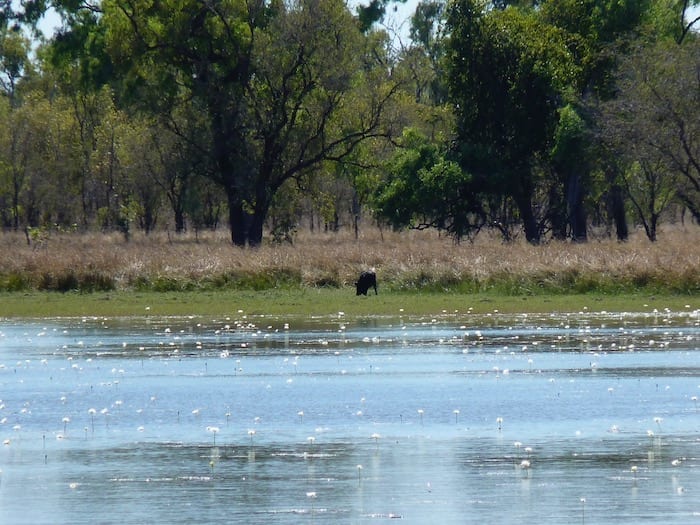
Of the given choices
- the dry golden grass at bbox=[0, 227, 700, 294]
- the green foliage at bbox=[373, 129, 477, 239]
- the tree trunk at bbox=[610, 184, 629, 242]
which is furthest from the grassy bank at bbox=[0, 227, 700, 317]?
the tree trunk at bbox=[610, 184, 629, 242]

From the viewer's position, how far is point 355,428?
561 inches


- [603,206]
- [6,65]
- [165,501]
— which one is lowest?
[165,501]

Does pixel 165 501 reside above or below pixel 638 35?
below

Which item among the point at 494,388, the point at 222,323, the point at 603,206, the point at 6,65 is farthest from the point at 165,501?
the point at 6,65

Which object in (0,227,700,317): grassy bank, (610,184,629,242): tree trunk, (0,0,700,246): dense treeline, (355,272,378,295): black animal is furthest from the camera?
(610,184,629,242): tree trunk

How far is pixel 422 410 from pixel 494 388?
2088mm

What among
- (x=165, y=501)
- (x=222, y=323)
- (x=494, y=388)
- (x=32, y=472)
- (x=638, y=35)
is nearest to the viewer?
(x=165, y=501)

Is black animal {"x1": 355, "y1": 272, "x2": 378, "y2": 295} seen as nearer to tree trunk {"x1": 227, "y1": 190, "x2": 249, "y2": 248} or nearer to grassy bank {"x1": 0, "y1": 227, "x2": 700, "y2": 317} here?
grassy bank {"x1": 0, "y1": 227, "x2": 700, "y2": 317}

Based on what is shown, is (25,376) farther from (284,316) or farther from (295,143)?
(295,143)

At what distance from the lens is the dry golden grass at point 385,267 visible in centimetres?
3262

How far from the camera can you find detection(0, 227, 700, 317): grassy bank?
31.2 m

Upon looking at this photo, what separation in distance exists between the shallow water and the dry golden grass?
24.8 ft

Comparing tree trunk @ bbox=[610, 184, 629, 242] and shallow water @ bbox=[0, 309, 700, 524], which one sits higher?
tree trunk @ bbox=[610, 184, 629, 242]

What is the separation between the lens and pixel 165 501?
35.4 feet
